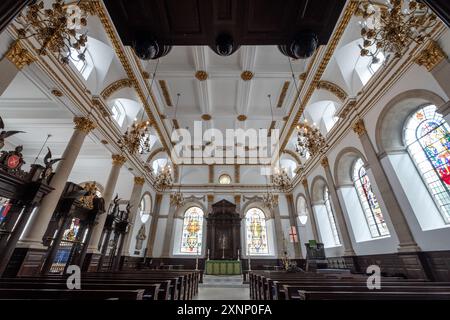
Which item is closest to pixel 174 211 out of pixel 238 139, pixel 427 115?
pixel 238 139

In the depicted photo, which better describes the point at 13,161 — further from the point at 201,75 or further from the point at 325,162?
the point at 325,162

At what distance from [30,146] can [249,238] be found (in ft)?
43.5

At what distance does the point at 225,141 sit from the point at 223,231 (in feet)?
19.1

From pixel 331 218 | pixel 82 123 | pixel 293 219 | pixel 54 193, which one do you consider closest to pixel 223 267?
pixel 293 219

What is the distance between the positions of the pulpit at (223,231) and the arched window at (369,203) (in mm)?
7404

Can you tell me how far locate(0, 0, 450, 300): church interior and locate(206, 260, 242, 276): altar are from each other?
0.36 ft

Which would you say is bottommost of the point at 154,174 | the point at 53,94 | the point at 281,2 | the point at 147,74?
the point at 281,2

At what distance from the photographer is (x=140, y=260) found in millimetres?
11305

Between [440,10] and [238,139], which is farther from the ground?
[238,139]

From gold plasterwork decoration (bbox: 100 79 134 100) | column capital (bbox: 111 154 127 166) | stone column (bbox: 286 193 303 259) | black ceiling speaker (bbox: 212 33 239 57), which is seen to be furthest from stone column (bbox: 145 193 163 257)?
black ceiling speaker (bbox: 212 33 239 57)

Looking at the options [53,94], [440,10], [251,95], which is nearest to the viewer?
[440,10]

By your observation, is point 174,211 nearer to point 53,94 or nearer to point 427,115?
point 53,94

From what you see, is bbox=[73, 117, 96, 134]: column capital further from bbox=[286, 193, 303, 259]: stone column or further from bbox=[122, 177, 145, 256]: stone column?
bbox=[286, 193, 303, 259]: stone column

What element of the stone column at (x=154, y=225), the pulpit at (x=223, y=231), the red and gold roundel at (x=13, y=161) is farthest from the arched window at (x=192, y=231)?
the red and gold roundel at (x=13, y=161)
